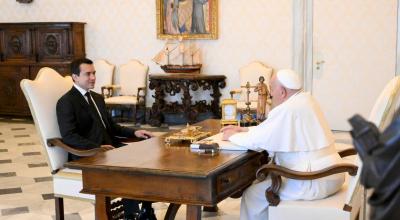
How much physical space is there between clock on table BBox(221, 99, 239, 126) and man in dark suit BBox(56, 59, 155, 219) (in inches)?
23.0

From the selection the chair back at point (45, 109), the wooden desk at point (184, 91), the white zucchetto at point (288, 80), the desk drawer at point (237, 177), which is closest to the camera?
the desk drawer at point (237, 177)

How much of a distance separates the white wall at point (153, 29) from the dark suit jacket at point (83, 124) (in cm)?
520

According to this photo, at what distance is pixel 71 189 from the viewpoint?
418 centimetres

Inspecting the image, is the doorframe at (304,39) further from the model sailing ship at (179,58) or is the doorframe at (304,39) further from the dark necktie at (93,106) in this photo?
the dark necktie at (93,106)

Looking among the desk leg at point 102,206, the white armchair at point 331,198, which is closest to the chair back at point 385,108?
the white armchair at point 331,198

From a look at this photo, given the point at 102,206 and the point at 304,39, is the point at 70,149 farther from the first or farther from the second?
the point at 304,39

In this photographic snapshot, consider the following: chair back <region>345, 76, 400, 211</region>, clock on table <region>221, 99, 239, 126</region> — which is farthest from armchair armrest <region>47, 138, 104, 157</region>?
chair back <region>345, 76, 400, 211</region>

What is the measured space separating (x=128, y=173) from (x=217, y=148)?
25.7 inches

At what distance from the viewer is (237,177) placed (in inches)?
135

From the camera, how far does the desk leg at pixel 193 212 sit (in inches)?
121

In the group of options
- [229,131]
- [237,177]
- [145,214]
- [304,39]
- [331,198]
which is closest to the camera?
[237,177]

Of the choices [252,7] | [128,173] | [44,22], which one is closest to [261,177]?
[128,173]

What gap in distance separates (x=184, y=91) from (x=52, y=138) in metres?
5.51

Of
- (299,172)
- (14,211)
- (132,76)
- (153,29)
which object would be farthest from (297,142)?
(153,29)
